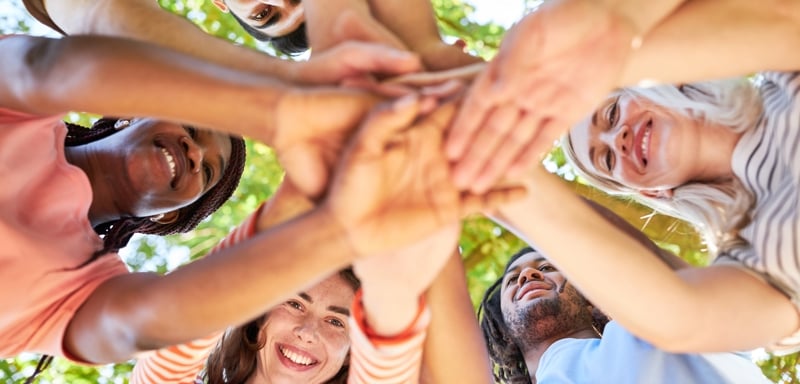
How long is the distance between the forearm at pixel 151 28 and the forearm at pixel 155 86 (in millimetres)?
175

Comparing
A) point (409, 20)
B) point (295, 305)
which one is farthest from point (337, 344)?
point (409, 20)

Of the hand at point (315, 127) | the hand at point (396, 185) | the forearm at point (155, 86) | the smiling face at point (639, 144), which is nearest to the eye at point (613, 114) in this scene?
the smiling face at point (639, 144)

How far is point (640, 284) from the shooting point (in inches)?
60.5

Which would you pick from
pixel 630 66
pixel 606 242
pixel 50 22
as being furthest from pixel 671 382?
pixel 50 22

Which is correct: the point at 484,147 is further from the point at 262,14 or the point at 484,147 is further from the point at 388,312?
the point at 262,14

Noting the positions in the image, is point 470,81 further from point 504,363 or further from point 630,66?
point 504,363

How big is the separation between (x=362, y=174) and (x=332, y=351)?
1563mm

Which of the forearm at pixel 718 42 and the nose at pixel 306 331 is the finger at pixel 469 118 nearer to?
the forearm at pixel 718 42

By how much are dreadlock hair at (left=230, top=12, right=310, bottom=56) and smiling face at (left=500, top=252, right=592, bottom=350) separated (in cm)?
112

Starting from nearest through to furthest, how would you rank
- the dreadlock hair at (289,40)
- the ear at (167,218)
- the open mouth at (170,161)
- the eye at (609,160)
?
the eye at (609,160) < the open mouth at (170,161) < the dreadlock hair at (289,40) < the ear at (167,218)

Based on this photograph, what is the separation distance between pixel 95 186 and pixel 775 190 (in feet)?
6.29

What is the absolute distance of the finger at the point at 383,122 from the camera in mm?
1257

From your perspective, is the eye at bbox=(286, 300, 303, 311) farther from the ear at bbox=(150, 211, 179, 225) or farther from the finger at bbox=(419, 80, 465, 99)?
the finger at bbox=(419, 80, 465, 99)

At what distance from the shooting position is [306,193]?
141cm
